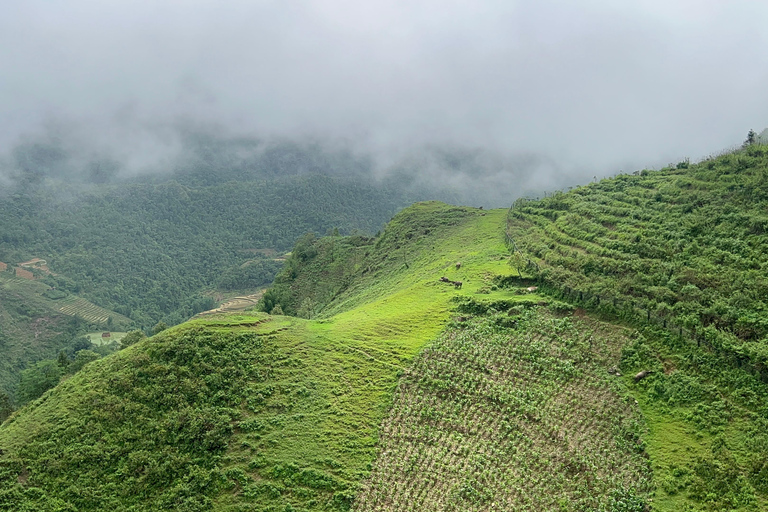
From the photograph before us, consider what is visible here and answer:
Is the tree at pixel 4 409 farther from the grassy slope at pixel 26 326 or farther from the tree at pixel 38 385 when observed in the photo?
the grassy slope at pixel 26 326

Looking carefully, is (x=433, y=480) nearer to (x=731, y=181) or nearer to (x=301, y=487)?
(x=301, y=487)

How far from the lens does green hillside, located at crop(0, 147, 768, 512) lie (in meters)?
30.5

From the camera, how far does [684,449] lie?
105 ft

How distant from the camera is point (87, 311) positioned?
173 m

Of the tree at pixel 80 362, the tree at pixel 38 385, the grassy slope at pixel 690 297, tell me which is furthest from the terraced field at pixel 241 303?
the grassy slope at pixel 690 297

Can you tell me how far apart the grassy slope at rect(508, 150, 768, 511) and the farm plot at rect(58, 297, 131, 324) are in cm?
15383

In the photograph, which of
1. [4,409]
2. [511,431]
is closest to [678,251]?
[511,431]

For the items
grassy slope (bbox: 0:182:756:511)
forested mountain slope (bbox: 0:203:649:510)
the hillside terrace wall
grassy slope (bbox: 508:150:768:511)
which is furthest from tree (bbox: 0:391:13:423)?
the hillside terrace wall

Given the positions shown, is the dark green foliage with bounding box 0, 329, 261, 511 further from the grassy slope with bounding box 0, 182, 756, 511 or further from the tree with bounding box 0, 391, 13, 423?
the tree with bounding box 0, 391, 13, 423

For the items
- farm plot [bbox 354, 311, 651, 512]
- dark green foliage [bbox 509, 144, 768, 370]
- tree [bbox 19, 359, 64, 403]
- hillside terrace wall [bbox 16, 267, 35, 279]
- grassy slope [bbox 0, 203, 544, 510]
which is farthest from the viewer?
hillside terrace wall [bbox 16, 267, 35, 279]

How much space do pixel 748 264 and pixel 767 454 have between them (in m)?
19.0

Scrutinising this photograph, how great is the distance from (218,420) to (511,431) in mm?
20121

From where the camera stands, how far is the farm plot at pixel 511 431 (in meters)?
30.3

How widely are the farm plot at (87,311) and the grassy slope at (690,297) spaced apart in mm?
153828
